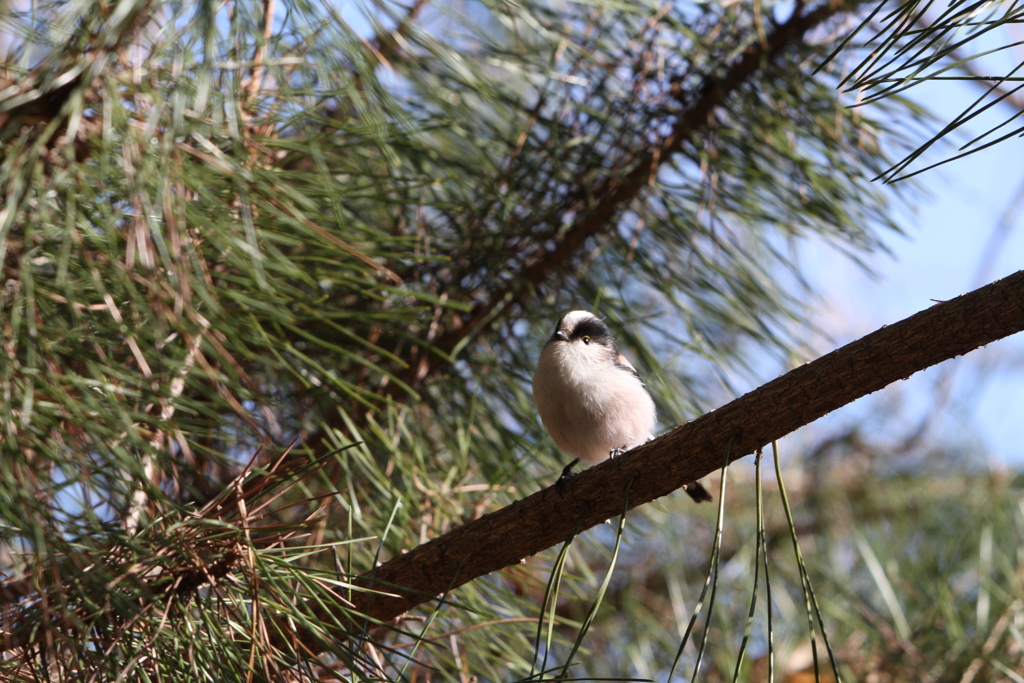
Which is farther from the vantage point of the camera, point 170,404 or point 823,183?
point 823,183

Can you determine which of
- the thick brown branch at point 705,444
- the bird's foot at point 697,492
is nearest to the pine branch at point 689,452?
the thick brown branch at point 705,444

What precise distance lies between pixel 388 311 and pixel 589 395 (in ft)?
1.71

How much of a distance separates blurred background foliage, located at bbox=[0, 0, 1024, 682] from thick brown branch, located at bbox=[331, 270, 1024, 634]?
0.33 ft

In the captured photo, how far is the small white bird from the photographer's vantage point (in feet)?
5.58

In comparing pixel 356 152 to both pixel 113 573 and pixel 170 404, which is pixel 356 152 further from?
pixel 113 573

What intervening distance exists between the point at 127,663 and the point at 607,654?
1.88m

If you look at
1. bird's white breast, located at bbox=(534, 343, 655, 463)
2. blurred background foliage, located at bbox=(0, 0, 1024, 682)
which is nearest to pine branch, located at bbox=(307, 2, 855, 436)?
blurred background foliage, located at bbox=(0, 0, 1024, 682)

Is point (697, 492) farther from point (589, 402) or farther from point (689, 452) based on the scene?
point (689, 452)

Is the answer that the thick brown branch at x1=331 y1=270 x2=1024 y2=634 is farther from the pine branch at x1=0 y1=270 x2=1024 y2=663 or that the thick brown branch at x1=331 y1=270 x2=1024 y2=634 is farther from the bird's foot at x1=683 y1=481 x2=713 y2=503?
the bird's foot at x1=683 y1=481 x2=713 y2=503

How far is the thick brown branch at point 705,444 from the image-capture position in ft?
2.89

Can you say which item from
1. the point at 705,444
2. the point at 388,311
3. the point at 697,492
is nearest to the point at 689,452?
the point at 705,444

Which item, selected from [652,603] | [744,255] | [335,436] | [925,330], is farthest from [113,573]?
[652,603]

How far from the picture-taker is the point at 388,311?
4.68 feet

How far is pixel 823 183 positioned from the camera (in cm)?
170
